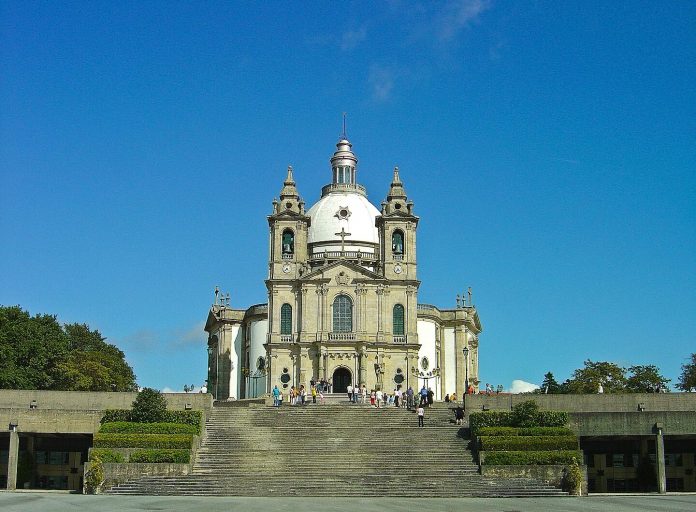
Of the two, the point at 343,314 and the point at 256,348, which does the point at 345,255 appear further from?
the point at 256,348

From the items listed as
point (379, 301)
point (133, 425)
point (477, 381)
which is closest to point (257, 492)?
point (133, 425)


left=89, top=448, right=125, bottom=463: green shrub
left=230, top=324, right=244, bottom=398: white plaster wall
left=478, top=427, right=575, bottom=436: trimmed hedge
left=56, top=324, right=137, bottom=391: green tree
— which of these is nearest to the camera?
left=89, top=448, right=125, bottom=463: green shrub

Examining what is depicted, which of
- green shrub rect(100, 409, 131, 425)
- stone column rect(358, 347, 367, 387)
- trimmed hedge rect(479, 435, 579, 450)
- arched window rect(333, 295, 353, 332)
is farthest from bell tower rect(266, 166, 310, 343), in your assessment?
trimmed hedge rect(479, 435, 579, 450)

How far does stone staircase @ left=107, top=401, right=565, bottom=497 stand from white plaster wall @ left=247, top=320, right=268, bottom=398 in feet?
81.8

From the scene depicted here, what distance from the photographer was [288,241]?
7831 cm

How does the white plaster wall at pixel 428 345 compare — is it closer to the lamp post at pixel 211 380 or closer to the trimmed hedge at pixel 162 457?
the lamp post at pixel 211 380

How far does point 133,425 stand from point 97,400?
6.77m

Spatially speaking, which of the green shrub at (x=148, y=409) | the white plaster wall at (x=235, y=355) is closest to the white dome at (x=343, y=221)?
the white plaster wall at (x=235, y=355)

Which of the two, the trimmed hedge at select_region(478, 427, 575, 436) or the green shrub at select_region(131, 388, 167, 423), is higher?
the green shrub at select_region(131, 388, 167, 423)

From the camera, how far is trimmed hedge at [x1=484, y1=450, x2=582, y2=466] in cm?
4238

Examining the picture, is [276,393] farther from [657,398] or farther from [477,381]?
[477,381]

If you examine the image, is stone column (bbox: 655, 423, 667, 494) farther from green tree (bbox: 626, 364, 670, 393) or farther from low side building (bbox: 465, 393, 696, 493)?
green tree (bbox: 626, 364, 670, 393)

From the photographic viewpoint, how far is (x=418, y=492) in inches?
1572

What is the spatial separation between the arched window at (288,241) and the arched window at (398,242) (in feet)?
24.7
